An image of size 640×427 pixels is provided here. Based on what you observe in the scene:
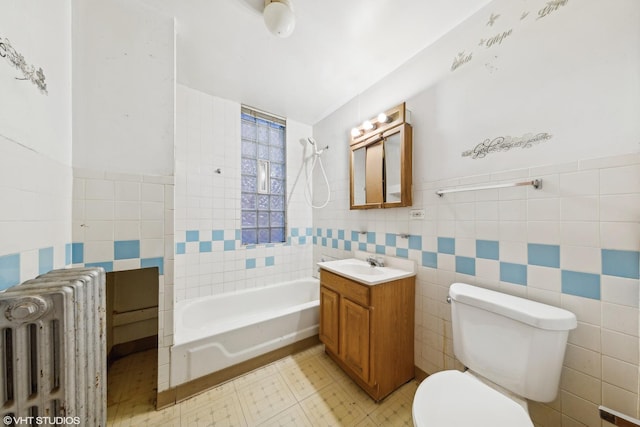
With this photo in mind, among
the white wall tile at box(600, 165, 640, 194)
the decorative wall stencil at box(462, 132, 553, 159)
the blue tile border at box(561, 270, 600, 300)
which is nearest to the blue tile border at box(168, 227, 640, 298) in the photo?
the blue tile border at box(561, 270, 600, 300)

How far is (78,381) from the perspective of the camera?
28.4 inches

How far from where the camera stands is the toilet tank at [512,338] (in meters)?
0.86

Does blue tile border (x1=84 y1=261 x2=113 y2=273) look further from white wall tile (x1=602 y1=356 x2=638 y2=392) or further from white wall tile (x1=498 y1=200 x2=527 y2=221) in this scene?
white wall tile (x1=602 y1=356 x2=638 y2=392)

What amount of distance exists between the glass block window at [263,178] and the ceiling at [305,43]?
0.35 meters

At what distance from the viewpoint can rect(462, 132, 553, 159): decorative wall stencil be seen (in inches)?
41.0

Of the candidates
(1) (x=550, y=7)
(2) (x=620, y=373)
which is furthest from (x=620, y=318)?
(1) (x=550, y=7)

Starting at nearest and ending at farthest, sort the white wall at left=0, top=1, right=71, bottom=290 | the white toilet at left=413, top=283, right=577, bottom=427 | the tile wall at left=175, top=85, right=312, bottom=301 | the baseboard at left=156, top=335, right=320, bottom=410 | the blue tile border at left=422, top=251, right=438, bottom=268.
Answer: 1. the white wall at left=0, top=1, right=71, bottom=290
2. the white toilet at left=413, top=283, right=577, bottom=427
3. the baseboard at left=156, top=335, right=320, bottom=410
4. the blue tile border at left=422, top=251, right=438, bottom=268
5. the tile wall at left=175, top=85, right=312, bottom=301

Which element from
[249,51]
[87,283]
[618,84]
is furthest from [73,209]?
[618,84]

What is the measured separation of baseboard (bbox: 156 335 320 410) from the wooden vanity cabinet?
38 centimetres

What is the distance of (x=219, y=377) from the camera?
1.49m

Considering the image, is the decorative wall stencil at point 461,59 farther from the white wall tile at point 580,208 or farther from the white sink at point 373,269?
the white sink at point 373,269

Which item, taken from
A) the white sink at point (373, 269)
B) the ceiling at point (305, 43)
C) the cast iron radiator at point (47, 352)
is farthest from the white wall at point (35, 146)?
the white sink at point (373, 269)

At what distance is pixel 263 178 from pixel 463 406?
2.30 m

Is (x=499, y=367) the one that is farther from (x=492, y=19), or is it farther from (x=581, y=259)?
(x=492, y=19)
